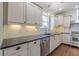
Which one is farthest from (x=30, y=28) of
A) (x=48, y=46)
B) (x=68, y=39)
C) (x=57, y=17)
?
(x=68, y=39)

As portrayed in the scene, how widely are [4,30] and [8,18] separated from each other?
28cm

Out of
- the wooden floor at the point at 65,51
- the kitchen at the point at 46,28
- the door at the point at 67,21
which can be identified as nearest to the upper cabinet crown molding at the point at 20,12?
the kitchen at the point at 46,28

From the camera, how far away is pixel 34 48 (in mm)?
1917

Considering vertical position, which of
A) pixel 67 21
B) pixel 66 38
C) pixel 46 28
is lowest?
pixel 66 38

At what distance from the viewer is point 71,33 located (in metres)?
1.76

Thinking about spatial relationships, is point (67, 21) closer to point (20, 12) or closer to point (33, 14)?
point (33, 14)

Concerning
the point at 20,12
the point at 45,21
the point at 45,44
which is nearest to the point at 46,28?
the point at 45,21

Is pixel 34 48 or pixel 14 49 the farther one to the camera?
pixel 34 48

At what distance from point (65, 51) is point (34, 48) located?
56 cm

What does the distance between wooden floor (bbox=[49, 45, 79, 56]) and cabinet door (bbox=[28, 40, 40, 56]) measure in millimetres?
280

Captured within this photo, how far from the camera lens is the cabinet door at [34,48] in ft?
5.72

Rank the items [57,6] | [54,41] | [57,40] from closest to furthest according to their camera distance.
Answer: [57,6] < [57,40] < [54,41]

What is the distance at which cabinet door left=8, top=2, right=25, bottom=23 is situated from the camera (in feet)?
5.33

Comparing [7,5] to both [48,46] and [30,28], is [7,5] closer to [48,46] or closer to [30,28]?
[30,28]
